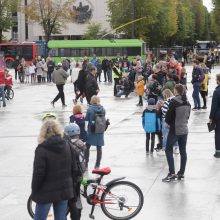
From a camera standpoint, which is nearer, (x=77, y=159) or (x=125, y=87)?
(x=77, y=159)

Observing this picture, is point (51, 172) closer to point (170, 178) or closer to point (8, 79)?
point (170, 178)

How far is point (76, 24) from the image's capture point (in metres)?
98.1

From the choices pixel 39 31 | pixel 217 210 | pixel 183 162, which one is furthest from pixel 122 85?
pixel 39 31

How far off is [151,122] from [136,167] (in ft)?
4.24

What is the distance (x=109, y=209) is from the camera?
28.3ft

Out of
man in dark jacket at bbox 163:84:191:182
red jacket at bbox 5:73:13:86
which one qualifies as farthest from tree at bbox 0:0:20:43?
man in dark jacket at bbox 163:84:191:182

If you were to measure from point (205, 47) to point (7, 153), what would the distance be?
80.5 metres

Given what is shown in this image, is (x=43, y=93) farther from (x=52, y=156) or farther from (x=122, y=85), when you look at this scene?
(x=52, y=156)

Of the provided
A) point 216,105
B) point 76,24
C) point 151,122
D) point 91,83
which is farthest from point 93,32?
point 216,105

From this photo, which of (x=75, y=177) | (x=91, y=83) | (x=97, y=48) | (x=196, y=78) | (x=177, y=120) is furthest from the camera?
(x=97, y=48)

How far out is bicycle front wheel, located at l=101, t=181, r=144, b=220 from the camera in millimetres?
8492

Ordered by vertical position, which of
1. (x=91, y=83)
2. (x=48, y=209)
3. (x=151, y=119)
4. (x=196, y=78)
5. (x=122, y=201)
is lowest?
(x=122, y=201)

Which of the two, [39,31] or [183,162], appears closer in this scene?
[183,162]

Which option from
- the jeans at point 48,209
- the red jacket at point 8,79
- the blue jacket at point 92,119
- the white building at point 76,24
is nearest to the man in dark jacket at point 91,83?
the red jacket at point 8,79
